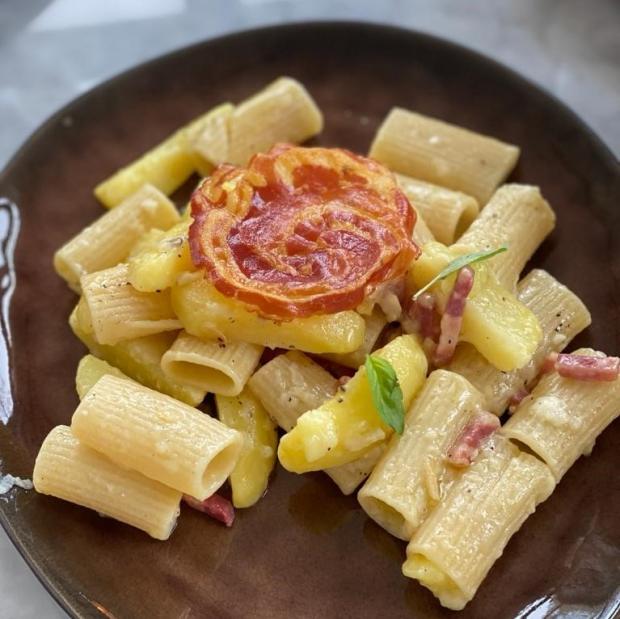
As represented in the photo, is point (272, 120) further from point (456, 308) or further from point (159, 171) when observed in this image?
point (456, 308)

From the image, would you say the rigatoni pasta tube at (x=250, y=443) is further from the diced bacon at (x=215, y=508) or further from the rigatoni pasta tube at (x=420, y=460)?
the rigatoni pasta tube at (x=420, y=460)

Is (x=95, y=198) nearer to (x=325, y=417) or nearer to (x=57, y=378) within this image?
(x=57, y=378)

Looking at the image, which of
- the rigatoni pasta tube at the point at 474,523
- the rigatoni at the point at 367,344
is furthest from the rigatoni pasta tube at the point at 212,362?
the rigatoni pasta tube at the point at 474,523

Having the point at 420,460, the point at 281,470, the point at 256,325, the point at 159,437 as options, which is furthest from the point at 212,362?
the point at 420,460

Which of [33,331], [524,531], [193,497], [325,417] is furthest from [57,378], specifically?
[524,531]


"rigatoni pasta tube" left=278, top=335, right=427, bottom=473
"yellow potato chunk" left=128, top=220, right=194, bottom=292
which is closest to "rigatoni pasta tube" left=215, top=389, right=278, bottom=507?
"rigatoni pasta tube" left=278, top=335, right=427, bottom=473

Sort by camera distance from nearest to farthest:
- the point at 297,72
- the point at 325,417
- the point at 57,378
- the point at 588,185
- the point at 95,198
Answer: the point at 325,417 → the point at 57,378 → the point at 588,185 → the point at 95,198 → the point at 297,72

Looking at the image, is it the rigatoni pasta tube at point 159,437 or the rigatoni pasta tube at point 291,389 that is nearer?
the rigatoni pasta tube at point 159,437
